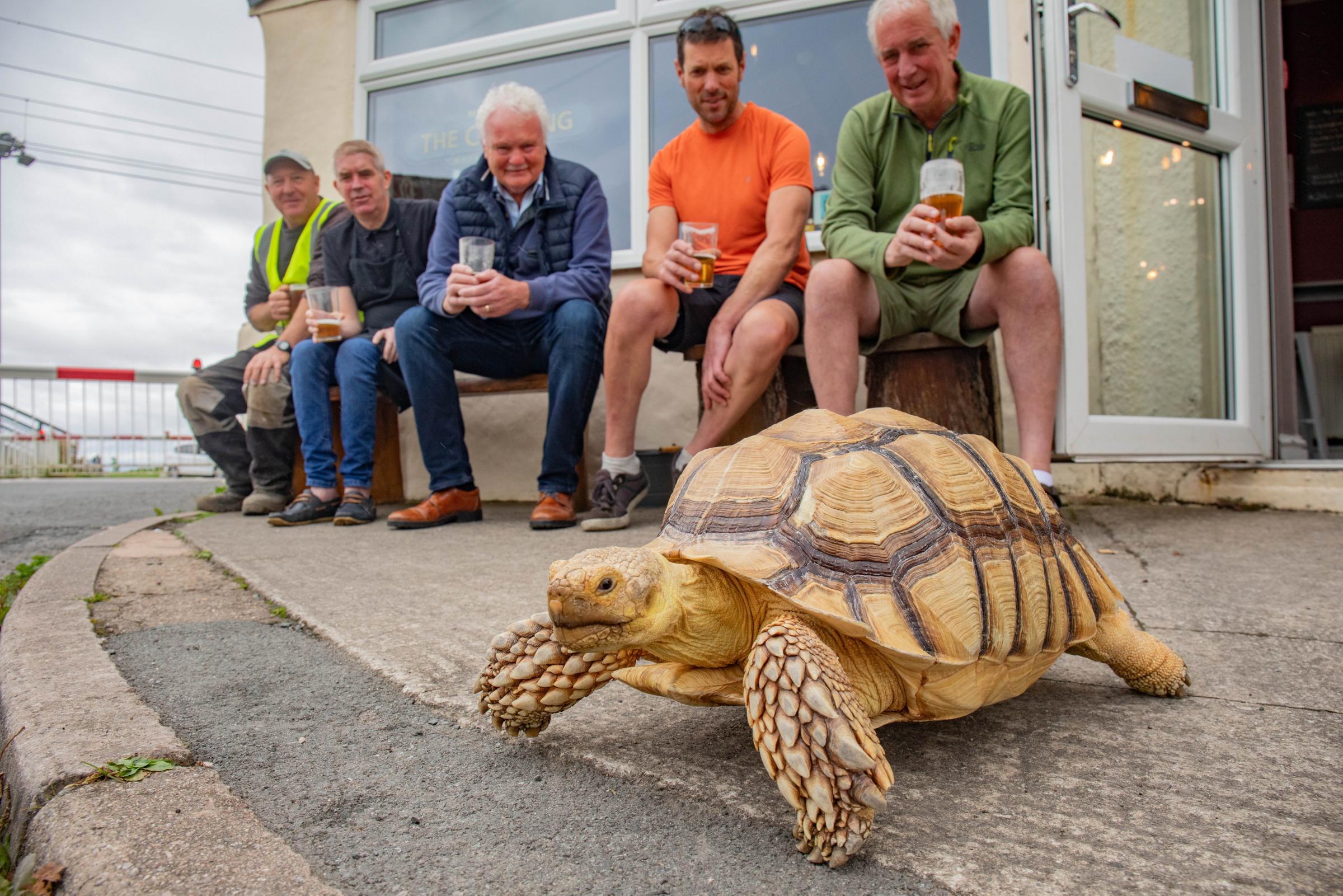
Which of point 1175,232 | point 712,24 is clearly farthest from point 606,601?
point 1175,232

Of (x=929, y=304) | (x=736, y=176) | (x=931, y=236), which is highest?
(x=736, y=176)

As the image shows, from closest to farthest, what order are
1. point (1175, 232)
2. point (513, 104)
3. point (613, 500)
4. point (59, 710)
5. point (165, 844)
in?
1. point (165, 844)
2. point (59, 710)
3. point (613, 500)
4. point (513, 104)
5. point (1175, 232)

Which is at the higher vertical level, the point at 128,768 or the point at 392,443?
the point at 392,443

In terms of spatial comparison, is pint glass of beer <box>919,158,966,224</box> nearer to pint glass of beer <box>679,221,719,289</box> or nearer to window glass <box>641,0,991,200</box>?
pint glass of beer <box>679,221,719,289</box>

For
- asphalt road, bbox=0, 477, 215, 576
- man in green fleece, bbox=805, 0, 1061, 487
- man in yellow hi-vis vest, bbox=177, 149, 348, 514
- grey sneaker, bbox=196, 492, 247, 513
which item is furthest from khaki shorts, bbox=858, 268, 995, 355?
grey sneaker, bbox=196, 492, 247, 513

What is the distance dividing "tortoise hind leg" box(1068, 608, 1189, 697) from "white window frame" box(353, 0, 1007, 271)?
129 inches

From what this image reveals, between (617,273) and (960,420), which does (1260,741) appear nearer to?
(960,420)

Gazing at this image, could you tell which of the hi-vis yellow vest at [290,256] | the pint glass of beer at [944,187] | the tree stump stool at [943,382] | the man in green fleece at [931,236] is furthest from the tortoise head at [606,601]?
the hi-vis yellow vest at [290,256]

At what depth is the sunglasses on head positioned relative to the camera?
3123 millimetres

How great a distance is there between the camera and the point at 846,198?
303 centimetres

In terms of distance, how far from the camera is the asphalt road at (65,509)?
337cm

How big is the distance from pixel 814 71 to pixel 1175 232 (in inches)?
81.6

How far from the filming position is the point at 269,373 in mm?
4094

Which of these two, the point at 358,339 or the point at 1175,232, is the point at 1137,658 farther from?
the point at 358,339
